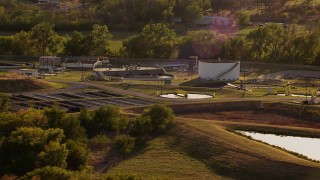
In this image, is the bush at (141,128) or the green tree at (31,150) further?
the bush at (141,128)

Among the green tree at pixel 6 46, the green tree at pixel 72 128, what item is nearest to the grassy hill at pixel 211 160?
the green tree at pixel 72 128

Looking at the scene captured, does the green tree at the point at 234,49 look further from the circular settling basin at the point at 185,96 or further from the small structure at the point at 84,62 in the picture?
the circular settling basin at the point at 185,96

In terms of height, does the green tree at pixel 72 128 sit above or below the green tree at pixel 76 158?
above

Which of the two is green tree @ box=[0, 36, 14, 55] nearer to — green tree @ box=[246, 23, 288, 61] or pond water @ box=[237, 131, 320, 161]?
green tree @ box=[246, 23, 288, 61]

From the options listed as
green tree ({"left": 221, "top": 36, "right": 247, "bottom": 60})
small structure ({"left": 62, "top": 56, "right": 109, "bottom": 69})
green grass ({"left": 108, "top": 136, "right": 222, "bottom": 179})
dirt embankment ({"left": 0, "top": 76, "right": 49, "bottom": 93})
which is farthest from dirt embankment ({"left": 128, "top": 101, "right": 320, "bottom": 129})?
green tree ({"left": 221, "top": 36, "right": 247, "bottom": 60})

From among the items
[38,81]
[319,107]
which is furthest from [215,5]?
[319,107]

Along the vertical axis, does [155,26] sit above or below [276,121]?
above

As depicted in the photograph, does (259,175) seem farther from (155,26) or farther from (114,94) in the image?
(155,26)
